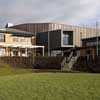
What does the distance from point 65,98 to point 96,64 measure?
25057 mm

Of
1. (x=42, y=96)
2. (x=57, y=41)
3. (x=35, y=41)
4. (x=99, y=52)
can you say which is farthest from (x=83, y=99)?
(x=35, y=41)

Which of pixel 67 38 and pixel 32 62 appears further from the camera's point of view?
pixel 67 38

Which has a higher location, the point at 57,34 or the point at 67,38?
the point at 57,34

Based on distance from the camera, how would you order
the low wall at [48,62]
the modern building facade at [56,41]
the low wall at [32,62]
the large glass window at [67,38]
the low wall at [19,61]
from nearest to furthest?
the low wall at [48,62]
the low wall at [32,62]
the low wall at [19,61]
the modern building facade at [56,41]
the large glass window at [67,38]

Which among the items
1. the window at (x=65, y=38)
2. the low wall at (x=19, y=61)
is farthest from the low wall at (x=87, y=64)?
the window at (x=65, y=38)

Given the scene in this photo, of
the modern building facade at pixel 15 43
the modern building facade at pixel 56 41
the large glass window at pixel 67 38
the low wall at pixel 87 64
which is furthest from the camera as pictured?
the large glass window at pixel 67 38

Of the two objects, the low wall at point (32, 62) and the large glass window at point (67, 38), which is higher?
the large glass window at point (67, 38)

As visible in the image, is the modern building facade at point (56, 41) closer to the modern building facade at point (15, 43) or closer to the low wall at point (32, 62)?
the modern building facade at point (15, 43)

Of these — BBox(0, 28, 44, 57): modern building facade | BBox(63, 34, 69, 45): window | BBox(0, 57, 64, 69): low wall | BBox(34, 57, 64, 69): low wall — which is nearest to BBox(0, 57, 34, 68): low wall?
BBox(0, 57, 64, 69): low wall

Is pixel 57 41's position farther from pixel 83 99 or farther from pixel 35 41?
pixel 83 99

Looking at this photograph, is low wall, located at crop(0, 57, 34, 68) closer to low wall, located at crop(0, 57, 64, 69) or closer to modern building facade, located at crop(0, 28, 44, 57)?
low wall, located at crop(0, 57, 64, 69)

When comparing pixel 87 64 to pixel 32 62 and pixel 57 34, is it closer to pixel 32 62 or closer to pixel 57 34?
pixel 32 62

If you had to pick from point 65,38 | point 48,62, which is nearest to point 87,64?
point 48,62

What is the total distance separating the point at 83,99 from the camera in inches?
351
